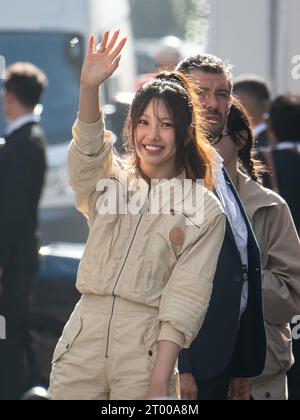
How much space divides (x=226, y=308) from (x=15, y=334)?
334cm

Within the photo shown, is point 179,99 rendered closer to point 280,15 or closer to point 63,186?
point 280,15

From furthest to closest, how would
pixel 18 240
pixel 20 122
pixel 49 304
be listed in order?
1. pixel 20 122
2. pixel 18 240
3. pixel 49 304

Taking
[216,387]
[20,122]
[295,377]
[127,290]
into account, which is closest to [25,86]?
[20,122]

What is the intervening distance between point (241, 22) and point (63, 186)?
7.73 feet

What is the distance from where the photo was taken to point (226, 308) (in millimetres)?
4211

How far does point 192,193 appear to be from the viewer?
3951 millimetres

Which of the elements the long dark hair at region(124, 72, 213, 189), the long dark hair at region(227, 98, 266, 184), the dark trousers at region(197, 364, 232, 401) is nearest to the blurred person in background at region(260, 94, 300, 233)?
the long dark hair at region(227, 98, 266, 184)

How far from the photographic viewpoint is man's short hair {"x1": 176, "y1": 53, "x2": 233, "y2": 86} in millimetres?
4578

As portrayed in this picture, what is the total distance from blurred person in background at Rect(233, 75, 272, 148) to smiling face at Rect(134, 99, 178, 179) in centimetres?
396

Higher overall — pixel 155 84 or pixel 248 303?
pixel 155 84

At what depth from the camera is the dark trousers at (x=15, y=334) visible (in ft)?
24.0

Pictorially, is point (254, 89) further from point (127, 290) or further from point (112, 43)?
point (127, 290)

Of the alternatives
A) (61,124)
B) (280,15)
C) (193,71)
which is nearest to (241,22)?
(280,15)

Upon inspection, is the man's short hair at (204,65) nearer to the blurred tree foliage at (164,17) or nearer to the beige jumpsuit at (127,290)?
the beige jumpsuit at (127,290)
